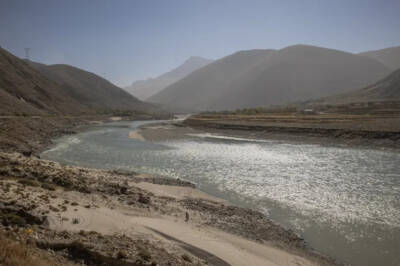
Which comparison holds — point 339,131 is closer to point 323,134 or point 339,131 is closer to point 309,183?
point 323,134

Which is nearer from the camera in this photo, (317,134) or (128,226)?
(128,226)

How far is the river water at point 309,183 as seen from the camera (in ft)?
39.4

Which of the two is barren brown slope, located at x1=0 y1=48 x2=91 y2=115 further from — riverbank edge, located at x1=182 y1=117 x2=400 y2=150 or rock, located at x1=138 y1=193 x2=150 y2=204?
rock, located at x1=138 y1=193 x2=150 y2=204

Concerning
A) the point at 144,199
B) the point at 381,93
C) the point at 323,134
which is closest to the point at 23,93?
the point at 323,134

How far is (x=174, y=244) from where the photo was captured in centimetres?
929

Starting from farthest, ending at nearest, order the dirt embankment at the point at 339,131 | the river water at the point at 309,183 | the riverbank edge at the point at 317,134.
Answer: the dirt embankment at the point at 339,131
the riverbank edge at the point at 317,134
the river water at the point at 309,183

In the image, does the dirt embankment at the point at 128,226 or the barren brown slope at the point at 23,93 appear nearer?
the dirt embankment at the point at 128,226

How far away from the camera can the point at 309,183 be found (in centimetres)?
2027

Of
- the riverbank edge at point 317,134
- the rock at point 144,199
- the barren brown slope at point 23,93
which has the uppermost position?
the barren brown slope at point 23,93

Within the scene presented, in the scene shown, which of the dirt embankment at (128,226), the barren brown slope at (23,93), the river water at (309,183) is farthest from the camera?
the barren brown slope at (23,93)

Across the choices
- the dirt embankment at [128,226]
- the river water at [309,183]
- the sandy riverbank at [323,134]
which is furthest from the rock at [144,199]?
the sandy riverbank at [323,134]

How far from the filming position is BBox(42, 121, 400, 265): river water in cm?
1200

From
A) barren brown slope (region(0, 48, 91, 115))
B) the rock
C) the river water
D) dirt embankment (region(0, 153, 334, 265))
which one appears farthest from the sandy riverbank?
barren brown slope (region(0, 48, 91, 115))

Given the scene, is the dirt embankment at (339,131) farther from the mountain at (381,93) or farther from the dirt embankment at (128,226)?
the mountain at (381,93)
